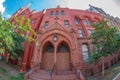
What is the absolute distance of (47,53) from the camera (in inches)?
997

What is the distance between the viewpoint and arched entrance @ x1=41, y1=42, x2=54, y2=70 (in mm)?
24503

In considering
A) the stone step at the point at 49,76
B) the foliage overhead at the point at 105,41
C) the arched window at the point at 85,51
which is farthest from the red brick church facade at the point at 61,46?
the foliage overhead at the point at 105,41

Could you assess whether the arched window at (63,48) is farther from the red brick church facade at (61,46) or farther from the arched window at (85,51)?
the arched window at (85,51)

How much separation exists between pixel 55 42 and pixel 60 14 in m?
5.18

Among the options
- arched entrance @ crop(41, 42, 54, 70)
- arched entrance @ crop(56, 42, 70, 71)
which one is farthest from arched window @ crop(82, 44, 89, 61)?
arched entrance @ crop(41, 42, 54, 70)

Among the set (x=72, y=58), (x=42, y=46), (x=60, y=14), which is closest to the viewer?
(x=72, y=58)

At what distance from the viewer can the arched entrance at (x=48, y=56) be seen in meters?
24.5

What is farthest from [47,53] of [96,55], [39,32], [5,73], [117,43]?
[117,43]

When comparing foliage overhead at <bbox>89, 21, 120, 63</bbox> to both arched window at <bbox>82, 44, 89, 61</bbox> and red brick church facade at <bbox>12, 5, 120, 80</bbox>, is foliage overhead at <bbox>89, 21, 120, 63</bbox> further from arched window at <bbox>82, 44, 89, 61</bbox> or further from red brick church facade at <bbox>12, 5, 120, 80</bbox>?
arched window at <bbox>82, 44, 89, 61</bbox>

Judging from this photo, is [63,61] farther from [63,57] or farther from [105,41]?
[105,41]

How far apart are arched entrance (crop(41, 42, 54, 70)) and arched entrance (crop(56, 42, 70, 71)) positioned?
3.66 feet

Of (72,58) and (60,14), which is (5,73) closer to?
(72,58)

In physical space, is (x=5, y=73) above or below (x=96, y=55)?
below

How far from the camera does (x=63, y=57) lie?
24578mm
